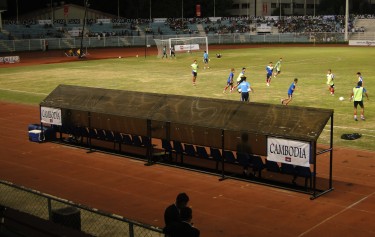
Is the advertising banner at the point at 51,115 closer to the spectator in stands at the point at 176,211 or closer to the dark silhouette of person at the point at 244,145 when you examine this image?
the dark silhouette of person at the point at 244,145

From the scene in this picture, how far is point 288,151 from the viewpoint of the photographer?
15.2 m

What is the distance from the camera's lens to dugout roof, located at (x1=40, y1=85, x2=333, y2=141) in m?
15.4

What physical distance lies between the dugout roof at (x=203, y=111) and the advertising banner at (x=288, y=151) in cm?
19

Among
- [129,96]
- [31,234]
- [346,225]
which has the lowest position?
[346,225]

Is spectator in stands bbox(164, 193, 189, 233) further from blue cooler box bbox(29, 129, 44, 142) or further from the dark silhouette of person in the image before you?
blue cooler box bbox(29, 129, 44, 142)

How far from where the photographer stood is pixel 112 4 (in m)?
125

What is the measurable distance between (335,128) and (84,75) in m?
29.9

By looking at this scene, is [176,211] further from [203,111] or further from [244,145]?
[203,111]

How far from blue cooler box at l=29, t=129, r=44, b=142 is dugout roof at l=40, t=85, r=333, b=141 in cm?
124

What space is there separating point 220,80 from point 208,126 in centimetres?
2607

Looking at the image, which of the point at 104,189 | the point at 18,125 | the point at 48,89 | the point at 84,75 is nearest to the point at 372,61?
the point at 84,75

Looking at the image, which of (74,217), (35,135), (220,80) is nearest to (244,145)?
(74,217)

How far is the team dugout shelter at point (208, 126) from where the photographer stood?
603 inches

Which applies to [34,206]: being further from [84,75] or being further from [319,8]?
[319,8]
